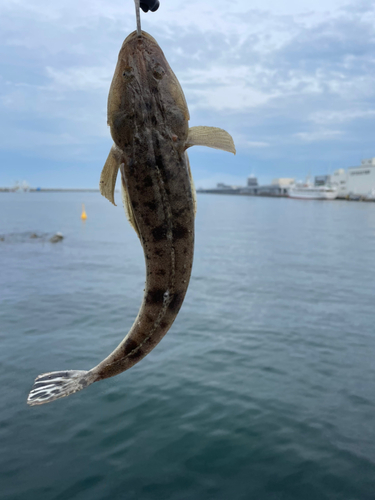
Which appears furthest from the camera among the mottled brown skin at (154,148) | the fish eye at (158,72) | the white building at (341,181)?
the white building at (341,181)

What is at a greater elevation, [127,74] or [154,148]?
[127,74]

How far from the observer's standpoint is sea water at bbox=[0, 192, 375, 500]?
6633mm

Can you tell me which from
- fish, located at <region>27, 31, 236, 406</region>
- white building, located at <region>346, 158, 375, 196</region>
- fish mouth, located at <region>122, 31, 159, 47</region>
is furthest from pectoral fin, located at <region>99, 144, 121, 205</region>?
white building, located at <region>346, 158, 375, 196</region>

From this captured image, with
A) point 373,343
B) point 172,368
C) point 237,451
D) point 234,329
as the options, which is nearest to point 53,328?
point 172,368

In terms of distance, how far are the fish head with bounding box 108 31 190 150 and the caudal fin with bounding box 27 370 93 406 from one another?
238 cm

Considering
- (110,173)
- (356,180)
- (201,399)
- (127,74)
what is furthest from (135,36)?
(356,180)

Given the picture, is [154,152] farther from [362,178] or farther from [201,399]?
[362,178]

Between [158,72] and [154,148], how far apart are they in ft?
2.38

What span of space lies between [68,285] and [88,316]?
17.6ft

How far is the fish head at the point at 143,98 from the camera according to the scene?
12.0 feet

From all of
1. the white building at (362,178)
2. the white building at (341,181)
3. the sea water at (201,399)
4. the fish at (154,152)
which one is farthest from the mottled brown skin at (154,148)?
the white building at (341,181)

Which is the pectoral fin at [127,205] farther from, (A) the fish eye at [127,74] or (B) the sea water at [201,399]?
(B) the sea water at [201,399]

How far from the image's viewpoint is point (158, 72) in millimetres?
3756

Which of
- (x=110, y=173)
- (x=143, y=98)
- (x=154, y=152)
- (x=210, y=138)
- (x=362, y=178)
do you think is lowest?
(x=110, y=173)
